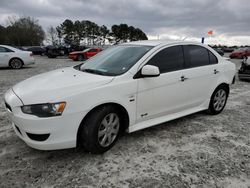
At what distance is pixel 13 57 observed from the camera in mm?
10781

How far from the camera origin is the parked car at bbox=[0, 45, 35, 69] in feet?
34.5

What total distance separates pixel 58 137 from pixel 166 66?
76.2 inches

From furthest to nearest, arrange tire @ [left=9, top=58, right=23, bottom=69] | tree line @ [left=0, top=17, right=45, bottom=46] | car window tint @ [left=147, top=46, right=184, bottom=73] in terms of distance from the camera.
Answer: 1. tree line @ [left=0, top=17, right=45, bottom=46]
2. tire @ [left=9, top=58, right=23, bottom=69]
3. car window tint @ [left=147, top=46, right=184, bottom=73]

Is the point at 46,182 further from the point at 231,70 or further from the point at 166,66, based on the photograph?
the point at 231,70

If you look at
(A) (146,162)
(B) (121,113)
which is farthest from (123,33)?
(A) (146,162)

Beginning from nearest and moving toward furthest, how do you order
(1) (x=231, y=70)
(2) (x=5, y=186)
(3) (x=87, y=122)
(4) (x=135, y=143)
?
1. (2) (x=5, y=186)
2. (3) (x=87, y=122)
3. (4) (x=135, y=143)
4. (1) (x=231, y=70)

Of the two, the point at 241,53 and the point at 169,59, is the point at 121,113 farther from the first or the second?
the point at 241,53

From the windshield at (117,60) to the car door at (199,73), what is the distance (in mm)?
850

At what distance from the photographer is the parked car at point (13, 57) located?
34.5 ft

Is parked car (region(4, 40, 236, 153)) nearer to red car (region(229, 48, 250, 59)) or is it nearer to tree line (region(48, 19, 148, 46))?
red car (region(229, 48, 250, 59))

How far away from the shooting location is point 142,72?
9.29 feet

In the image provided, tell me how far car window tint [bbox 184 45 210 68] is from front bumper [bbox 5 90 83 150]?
224 cm

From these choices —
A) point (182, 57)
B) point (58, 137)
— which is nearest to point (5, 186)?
point (58, 137)

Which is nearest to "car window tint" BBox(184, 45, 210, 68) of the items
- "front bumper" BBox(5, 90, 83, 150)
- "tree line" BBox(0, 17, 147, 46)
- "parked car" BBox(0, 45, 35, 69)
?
"front bumper" BBox(5, 90, 83, 150)
